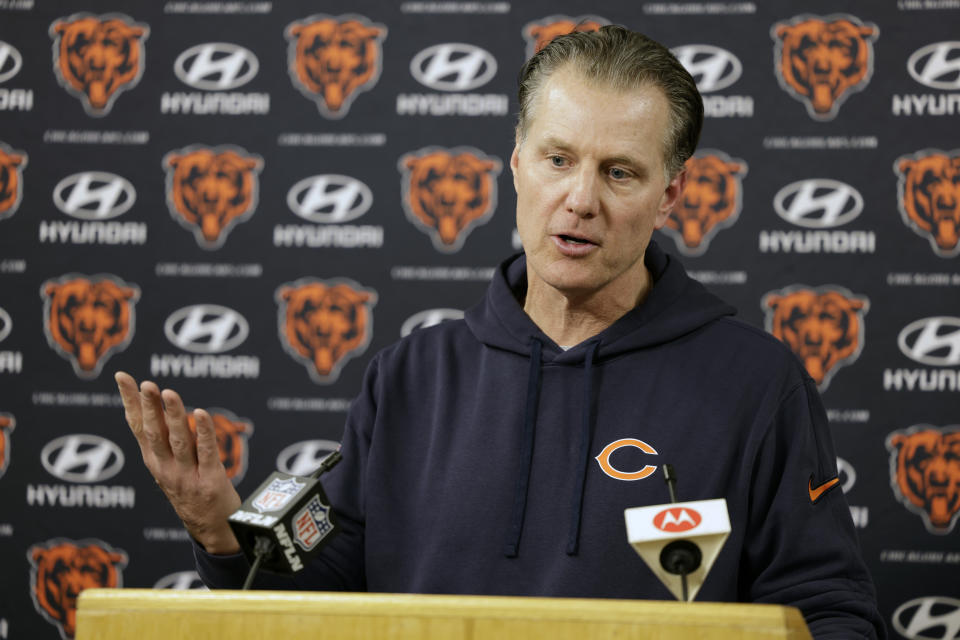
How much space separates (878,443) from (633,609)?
2.25 metres

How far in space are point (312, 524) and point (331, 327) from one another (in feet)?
6.27

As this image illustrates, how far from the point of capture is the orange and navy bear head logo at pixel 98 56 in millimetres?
3141

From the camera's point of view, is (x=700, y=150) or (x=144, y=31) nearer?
(x=700, y=150)

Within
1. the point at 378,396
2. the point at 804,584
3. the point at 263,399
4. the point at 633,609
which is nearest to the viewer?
the point at 633,609

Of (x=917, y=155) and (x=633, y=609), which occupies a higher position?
(x=917, y=155)

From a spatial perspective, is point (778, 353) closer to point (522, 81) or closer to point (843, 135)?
point (522, 81)

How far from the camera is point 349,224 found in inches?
119

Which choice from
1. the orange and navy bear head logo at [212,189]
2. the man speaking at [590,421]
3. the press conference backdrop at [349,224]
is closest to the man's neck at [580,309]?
the man speaking at [590,421]

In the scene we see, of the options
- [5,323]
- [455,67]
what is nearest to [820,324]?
[455,67]

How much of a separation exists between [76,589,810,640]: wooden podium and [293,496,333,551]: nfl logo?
0.21 metres

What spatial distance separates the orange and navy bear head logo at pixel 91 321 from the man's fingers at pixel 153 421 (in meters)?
1.98

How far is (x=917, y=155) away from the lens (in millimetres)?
2865

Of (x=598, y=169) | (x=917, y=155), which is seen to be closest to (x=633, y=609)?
(x=598, y=169)

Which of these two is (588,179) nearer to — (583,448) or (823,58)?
(583,448)
